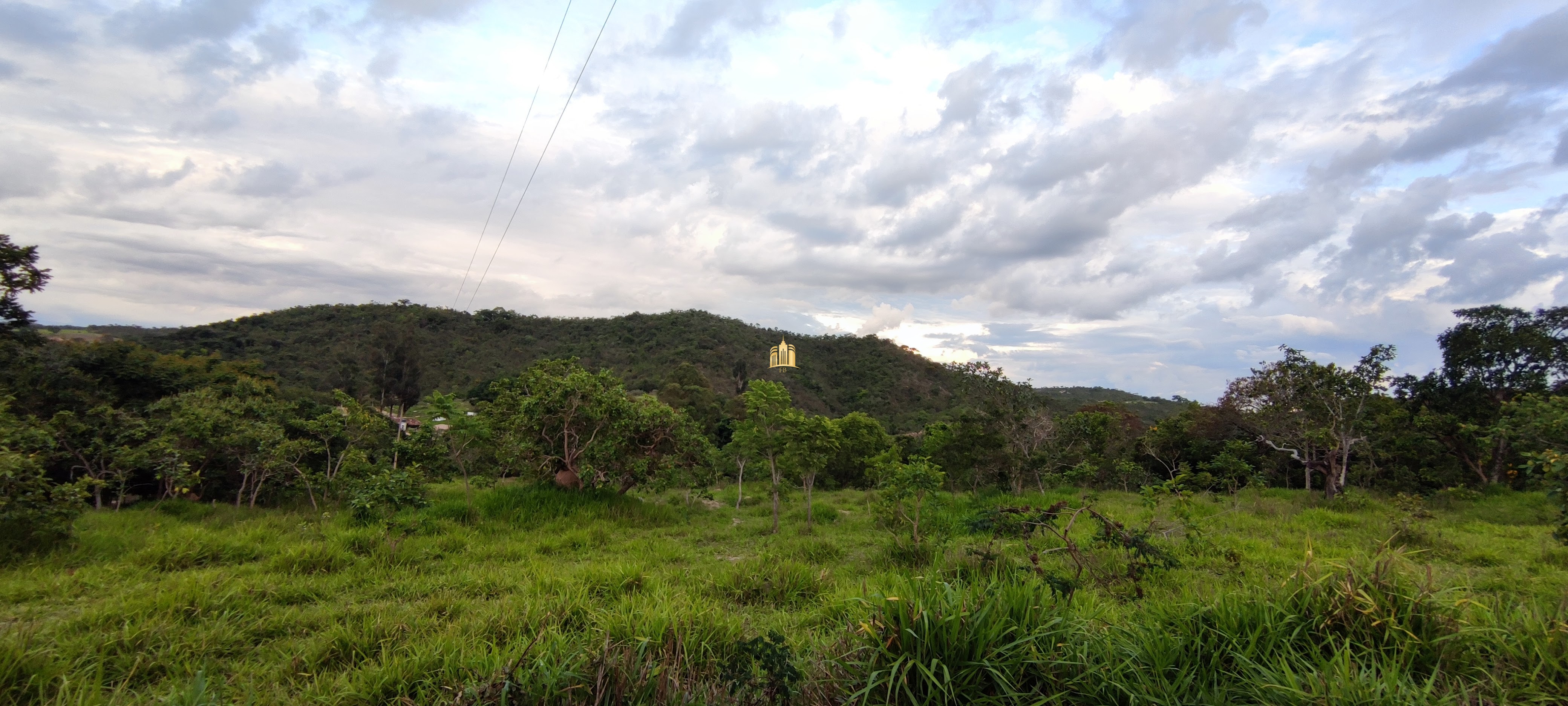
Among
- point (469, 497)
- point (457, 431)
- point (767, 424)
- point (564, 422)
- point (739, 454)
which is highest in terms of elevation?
point (767, 424)

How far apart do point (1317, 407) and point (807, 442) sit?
1038 cm

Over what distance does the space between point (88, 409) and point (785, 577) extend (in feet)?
40.6

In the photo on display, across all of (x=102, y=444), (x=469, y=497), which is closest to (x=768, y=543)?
(x=469, y=497)

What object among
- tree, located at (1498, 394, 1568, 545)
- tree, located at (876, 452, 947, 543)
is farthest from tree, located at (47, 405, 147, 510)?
tree, located at (1498, 394, 1568, 545)

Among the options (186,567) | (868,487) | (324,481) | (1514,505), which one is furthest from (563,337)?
(1514,505)

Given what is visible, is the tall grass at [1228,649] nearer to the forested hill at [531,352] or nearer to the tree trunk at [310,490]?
the tree trunk at [310,490]

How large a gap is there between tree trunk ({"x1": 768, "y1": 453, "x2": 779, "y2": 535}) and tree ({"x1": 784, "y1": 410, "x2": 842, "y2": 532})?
1.08ft

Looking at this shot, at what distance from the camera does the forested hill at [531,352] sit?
30219 mm

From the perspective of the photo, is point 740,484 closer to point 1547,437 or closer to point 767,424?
point 767,424

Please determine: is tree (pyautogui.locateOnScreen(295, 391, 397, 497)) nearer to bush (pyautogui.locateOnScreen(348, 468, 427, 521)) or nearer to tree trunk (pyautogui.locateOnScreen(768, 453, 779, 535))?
bush (pyautogui.locateOnScreen(348, 468, 427, 521))

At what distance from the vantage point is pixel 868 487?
61.7ft

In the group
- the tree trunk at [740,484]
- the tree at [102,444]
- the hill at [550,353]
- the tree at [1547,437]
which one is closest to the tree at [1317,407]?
the tree at [1547,437]

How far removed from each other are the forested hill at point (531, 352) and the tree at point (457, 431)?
66.7ft

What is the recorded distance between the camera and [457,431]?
31.8 ft
